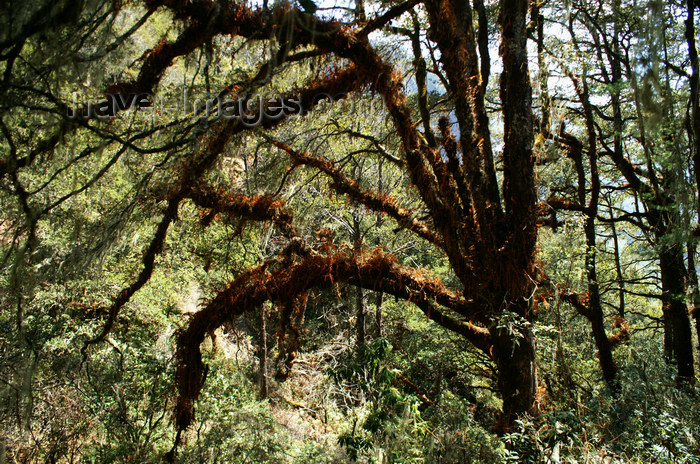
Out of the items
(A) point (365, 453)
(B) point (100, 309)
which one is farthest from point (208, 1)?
(B) point (100, 309)

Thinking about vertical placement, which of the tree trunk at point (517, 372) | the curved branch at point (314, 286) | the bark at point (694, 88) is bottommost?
the tree trunk at point (517, 372)

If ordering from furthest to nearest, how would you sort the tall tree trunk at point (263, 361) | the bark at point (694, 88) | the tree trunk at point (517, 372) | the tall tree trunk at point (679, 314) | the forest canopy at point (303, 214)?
the tall tree trunk at point (263, 361) < the tall tree trunk at point (679, 314) < the tree trunk at point (517, 372) < the bark at point (694, 88) < the forest canopy at point (303, 214)

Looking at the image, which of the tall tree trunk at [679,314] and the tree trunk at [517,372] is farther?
the tall tree trunk at [679,314]

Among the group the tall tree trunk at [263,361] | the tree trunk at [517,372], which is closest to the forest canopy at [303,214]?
the tree trunk at [517,372]

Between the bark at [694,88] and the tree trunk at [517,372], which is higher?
the bark at [694,88]

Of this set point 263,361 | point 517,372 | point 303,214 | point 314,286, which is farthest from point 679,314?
point 263,361

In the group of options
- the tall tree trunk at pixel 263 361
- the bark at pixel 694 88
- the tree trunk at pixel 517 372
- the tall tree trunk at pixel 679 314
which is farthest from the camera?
the tall tree trunk at pixel 263 361

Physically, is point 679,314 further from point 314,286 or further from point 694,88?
point 314,286

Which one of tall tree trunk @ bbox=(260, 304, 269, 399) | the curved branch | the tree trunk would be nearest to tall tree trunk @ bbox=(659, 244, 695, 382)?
the tree trunk

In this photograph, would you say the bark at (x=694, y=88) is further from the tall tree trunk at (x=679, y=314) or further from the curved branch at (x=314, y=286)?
the tall tree trunk at (x=679, y=314)

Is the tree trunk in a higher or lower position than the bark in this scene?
lower

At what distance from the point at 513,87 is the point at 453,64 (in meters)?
0.54

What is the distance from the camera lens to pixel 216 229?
33.4ft

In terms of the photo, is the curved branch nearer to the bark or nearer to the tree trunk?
the tree trunk
